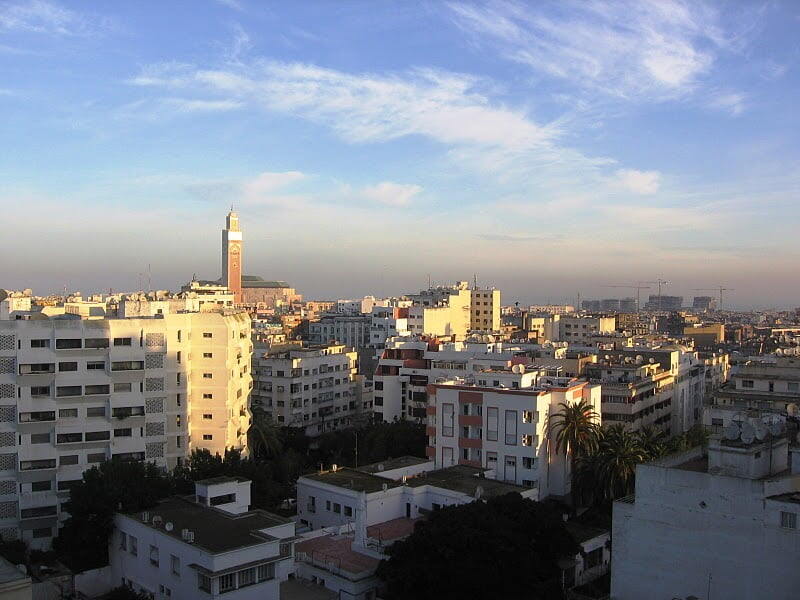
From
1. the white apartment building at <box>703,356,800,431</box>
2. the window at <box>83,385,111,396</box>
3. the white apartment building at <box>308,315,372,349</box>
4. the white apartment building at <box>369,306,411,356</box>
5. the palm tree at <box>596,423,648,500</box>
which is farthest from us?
the white apartment building at <box>308,315,372,349</box>

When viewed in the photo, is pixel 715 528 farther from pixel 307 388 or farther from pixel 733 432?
pixel 307 388

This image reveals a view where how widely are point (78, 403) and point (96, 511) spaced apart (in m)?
12.1

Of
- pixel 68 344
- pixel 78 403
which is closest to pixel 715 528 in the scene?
pixel 78 403

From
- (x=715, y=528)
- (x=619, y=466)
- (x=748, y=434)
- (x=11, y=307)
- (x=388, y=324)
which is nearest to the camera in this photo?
(x=715, y=528)

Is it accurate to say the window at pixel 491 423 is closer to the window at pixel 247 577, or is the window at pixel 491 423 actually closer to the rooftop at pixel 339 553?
the rooftop at pixel 339 553

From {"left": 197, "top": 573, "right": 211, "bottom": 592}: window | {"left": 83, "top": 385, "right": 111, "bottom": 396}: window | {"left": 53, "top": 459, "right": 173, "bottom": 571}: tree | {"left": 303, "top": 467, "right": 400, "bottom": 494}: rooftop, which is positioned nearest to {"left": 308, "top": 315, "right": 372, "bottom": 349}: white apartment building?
{"left": 83, "top": 385, "right": 111, "bottom": 396}: window

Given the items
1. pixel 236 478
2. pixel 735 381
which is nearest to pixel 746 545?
pixel 236 478

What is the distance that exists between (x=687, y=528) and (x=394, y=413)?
3977 cm

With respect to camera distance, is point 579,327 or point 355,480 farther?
point 579,327

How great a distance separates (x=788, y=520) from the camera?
79.9 ft

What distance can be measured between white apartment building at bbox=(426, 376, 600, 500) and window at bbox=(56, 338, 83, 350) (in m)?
20.7

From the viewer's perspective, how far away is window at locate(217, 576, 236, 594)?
88.2 feet

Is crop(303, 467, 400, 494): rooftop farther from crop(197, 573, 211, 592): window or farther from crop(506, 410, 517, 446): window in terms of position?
crop(197, 573, 211, 592): window

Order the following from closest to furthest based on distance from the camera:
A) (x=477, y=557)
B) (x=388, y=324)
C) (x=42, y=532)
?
(x=477, y=557)
(x=42, y=532)
(x=388, y=324)
